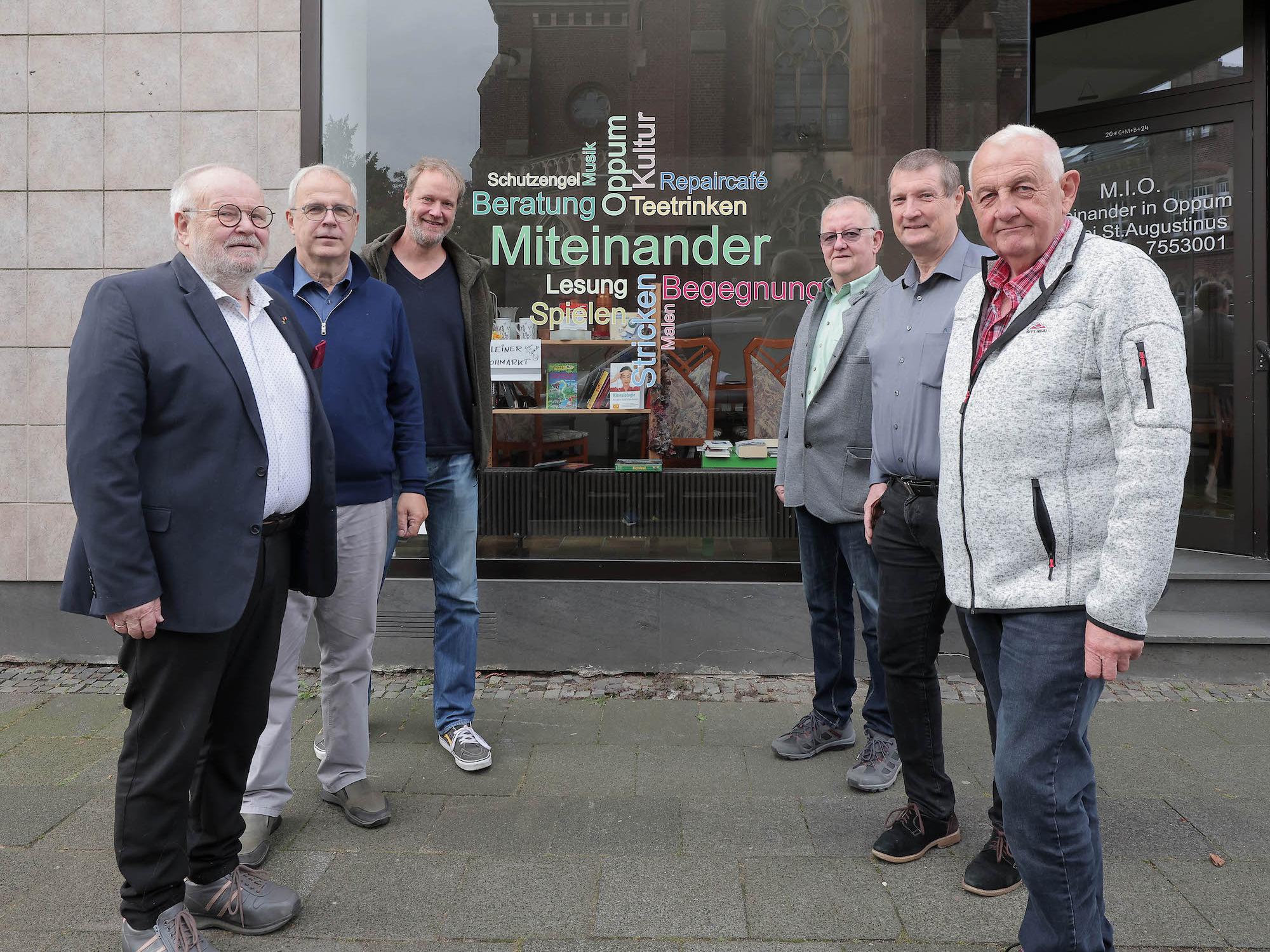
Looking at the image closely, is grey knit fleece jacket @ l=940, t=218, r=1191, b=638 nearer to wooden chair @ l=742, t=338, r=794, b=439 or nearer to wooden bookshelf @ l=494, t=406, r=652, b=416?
wooden chair @ l=742, t=338, r=794, b=439

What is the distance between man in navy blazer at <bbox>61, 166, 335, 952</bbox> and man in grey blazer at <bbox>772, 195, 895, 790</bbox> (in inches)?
81.2

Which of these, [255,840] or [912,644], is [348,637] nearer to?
[255,840]

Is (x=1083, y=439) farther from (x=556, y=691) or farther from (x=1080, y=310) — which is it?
(x=556, y=691)

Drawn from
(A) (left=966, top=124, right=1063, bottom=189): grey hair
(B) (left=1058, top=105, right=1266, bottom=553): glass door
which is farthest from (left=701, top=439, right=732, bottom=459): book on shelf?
(A) (left=966, top=124, right=1063, bottom=189): grey hair

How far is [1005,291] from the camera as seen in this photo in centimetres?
264

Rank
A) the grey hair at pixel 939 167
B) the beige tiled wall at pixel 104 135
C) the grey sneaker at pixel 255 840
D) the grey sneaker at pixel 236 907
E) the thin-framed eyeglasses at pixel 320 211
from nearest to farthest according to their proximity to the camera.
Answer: the grey sneaker at pixel 236 907, the grey sneaker at pixel 255 840, the grey hair at pixel 939 167, the thin-framed eyeglasses at pixel 320 211, the beige tiled wall at pixel 104 135

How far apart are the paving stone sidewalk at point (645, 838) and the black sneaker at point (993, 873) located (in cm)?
5

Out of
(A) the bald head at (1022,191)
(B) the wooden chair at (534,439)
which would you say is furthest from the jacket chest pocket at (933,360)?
(B) the wooden chair at (534,439)

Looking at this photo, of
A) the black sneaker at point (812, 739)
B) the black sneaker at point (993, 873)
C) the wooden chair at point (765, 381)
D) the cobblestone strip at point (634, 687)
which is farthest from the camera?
the wooden chair at point (765, 381)

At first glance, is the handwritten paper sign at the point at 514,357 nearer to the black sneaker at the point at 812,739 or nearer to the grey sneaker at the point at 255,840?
the black sneaker at the point at 812,739

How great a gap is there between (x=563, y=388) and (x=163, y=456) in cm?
344

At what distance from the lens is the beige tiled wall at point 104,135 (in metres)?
5.62

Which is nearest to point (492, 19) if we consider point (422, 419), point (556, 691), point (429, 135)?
point (429, 135)

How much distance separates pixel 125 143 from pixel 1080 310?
5192mm
